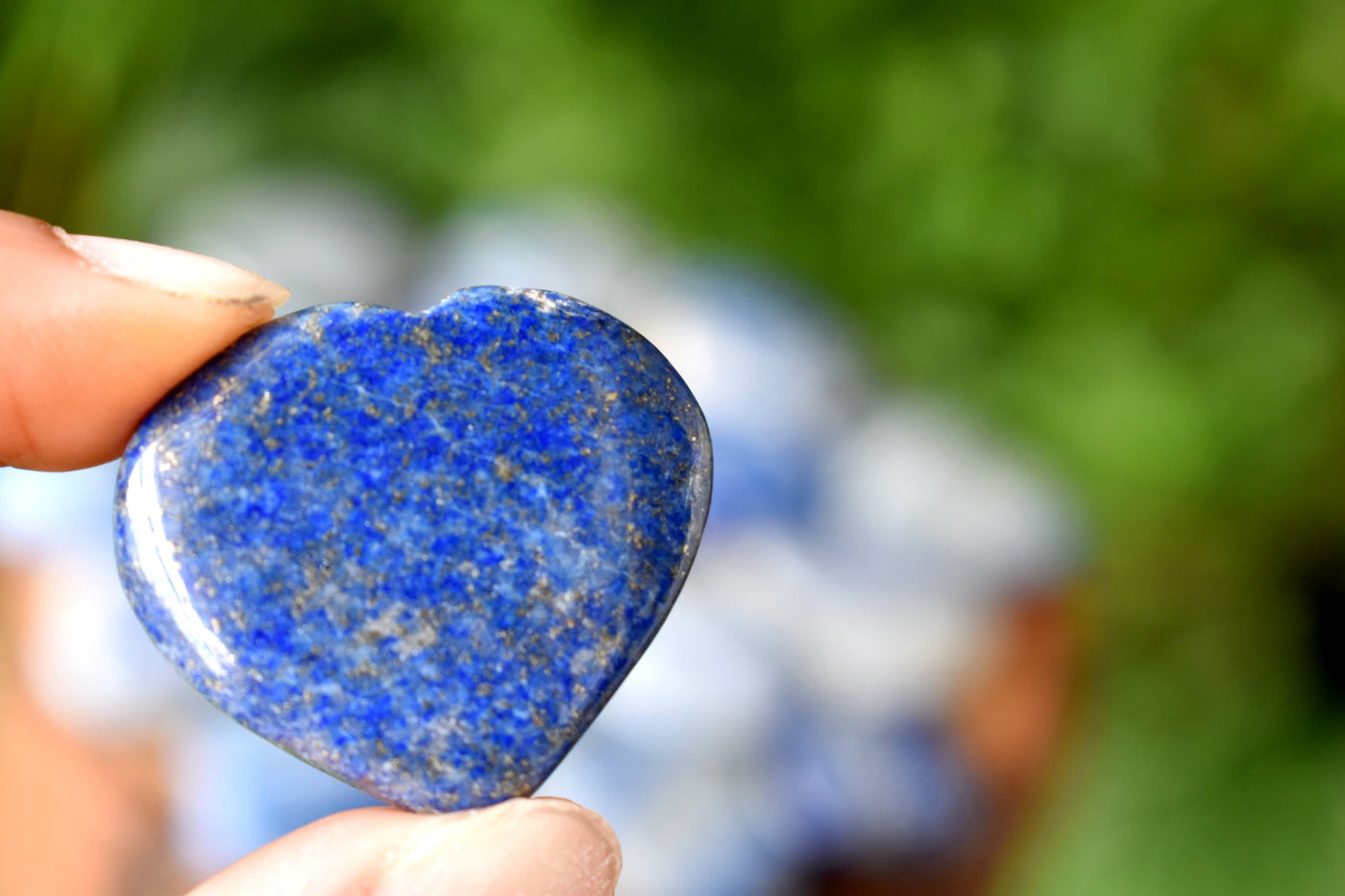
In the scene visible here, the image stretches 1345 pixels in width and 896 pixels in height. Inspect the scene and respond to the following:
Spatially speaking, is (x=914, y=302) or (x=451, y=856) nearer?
(x=451, y=856)

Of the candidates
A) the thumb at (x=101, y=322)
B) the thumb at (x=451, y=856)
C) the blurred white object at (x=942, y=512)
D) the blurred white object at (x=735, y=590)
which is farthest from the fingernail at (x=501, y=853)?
the blurred white object at (x=942, y=512)

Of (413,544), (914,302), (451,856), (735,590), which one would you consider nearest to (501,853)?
(451,856)

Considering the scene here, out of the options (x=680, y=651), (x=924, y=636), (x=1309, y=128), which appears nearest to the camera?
(x=680, y=651)

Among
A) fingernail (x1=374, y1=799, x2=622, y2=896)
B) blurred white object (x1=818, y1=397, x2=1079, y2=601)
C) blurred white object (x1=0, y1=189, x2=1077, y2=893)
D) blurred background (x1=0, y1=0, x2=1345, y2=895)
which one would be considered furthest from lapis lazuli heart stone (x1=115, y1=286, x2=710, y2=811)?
blurred white object (x1=818, y1=397, x2=1079, y2=601)

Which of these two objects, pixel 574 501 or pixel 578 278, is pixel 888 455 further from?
pixel 574 501

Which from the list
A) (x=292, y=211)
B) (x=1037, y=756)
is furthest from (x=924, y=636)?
(x=292, y=211)

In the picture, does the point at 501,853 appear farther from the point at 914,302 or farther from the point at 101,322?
the point at 914,302

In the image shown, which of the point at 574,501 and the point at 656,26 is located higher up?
the point at 656,26

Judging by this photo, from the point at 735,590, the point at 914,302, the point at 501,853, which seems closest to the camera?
the point at 501,853
